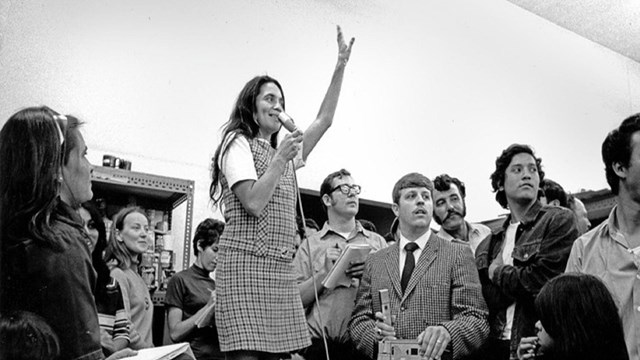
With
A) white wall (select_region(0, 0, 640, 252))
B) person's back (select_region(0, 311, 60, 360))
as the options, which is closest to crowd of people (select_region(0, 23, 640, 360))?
person's back (select_region(0, 311, 60, 360))

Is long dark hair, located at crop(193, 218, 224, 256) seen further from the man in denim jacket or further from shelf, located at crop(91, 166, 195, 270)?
the man in denim jacket

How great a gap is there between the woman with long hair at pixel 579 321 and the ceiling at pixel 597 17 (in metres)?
4.78

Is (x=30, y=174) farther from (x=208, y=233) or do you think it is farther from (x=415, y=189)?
(x=208, y=233)

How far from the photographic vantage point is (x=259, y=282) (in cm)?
166

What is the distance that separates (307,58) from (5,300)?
385 centimetres

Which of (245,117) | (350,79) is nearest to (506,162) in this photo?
(245,117)

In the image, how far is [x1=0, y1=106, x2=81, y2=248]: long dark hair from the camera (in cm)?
98

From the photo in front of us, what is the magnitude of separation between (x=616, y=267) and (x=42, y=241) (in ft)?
5.26

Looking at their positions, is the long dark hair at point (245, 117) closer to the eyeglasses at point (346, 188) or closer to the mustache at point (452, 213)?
the eyeglasses at point (346, 188)

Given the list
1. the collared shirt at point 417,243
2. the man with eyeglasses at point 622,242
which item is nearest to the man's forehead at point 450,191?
the collared shirt at point 417,243

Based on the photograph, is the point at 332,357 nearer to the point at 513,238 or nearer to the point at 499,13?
the point at 513,238

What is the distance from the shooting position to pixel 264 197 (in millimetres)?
1648

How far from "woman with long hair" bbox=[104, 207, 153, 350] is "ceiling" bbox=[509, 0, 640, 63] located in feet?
14.3

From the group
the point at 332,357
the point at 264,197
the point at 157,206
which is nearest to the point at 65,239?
the point at 264,197
